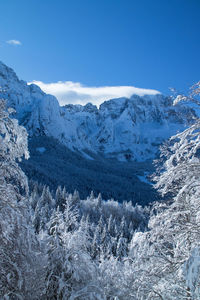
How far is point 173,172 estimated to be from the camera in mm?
5176

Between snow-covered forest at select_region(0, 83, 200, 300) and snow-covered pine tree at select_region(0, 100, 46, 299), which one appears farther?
snow-covered pine tree at select_region(0, 100, 46, 299)

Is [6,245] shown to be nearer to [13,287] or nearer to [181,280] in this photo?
[13,287]

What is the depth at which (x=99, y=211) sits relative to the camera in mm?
72688

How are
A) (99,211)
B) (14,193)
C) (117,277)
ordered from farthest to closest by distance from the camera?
(99,211) < (117,277) < (14,193)

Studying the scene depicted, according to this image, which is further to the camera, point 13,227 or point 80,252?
point 80,252

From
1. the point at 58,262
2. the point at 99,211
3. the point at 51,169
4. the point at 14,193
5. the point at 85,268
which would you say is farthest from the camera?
the point at 51,169

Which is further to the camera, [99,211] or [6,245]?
[99,211]

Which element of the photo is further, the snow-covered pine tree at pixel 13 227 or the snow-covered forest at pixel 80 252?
the snow-covered pine tree at pixel 13 227

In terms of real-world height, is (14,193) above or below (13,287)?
above

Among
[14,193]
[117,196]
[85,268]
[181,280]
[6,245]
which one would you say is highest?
[14,193]

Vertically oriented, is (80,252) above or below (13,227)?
below

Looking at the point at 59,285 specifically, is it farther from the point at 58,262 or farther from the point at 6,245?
the point at 6,245

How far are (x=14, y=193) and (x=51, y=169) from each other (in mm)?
162104

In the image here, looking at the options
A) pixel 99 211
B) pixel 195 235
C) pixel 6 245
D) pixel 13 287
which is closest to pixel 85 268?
pixel 13 287
